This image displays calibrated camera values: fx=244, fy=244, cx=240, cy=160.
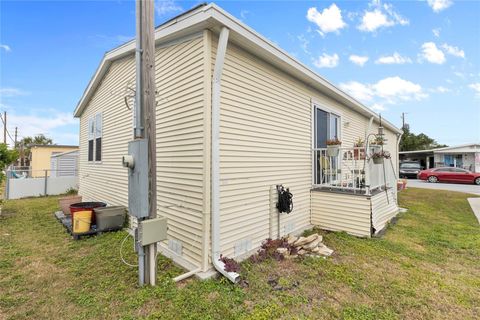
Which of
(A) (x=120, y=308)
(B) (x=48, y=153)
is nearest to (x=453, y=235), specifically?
(A) (x=120, y=308)

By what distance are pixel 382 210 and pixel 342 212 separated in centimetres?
137

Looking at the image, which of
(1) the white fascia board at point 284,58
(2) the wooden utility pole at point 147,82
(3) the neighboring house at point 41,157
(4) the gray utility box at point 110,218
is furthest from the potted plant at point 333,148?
(3) the neighboring house at point 41,157

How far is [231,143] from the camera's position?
12.2ft

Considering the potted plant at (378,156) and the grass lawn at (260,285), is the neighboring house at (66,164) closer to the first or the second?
the grass lawn at (260,285)

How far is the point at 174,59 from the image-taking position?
13.3 feet

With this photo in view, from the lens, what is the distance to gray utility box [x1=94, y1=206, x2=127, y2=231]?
198 inches

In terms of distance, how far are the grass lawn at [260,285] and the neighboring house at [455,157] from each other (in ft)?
80.0

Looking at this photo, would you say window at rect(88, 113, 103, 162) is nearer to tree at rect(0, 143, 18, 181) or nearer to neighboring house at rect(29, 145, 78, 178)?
tree at rect(0, 143, 18, 181)

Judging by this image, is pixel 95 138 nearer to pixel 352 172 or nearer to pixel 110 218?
pixel 110 218

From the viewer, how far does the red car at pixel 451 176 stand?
17.8 metres

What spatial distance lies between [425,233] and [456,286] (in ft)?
9.29

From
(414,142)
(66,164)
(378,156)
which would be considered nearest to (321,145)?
(378,156)

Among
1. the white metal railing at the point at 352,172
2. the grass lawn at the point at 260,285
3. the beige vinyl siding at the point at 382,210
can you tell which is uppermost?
the white metal railing at the point at 352,172

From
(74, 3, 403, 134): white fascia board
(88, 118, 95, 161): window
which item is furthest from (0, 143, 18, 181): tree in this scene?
(74, 3, 403, 134): white fascia board
